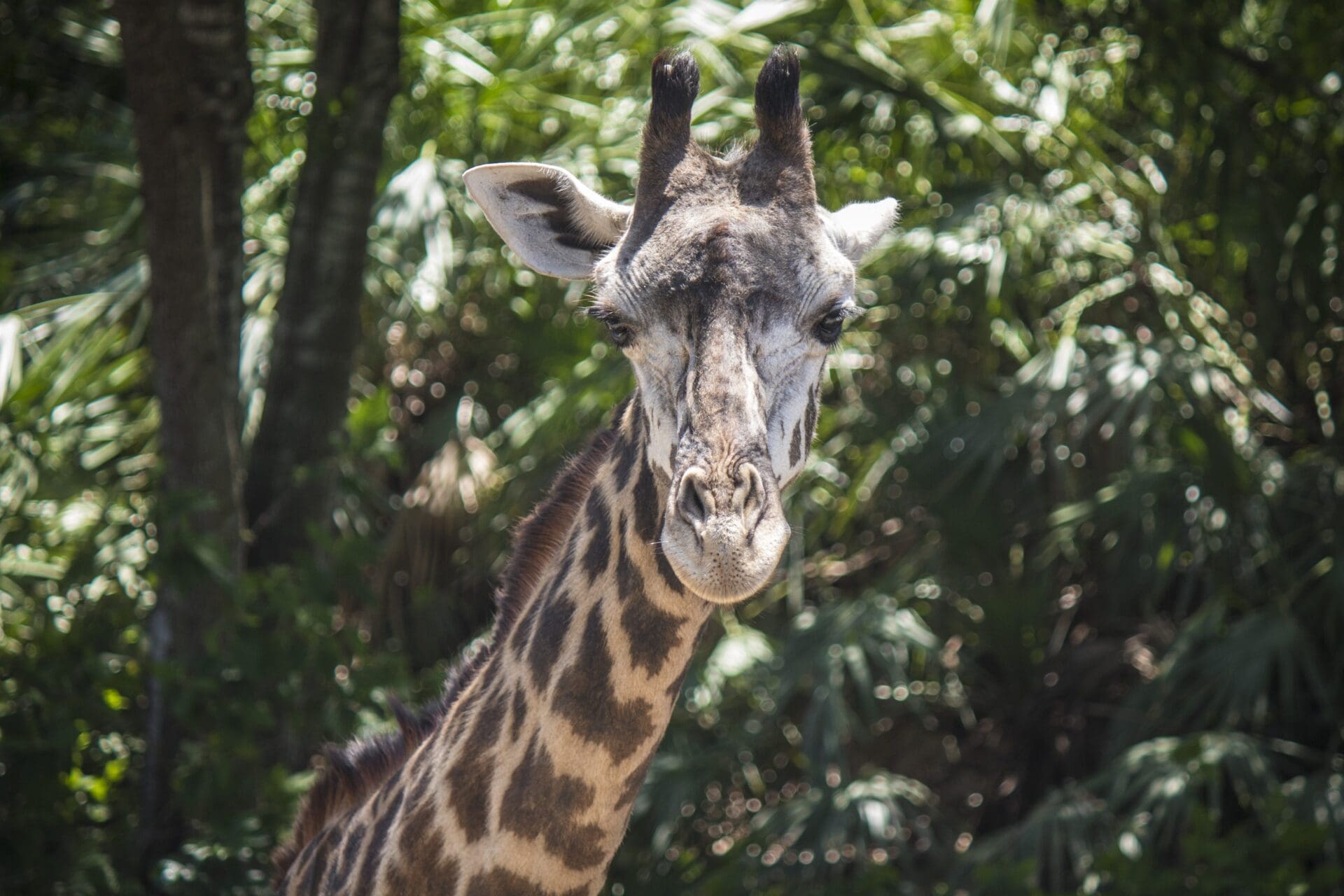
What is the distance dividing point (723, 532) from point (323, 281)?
2.68 metres

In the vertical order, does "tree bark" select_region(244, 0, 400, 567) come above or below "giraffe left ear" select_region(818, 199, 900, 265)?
below

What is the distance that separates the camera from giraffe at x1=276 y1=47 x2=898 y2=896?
1.83 m

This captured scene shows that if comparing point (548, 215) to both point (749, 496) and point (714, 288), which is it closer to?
point (714, 288)

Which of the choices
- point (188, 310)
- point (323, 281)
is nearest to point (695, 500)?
point (188, 310)

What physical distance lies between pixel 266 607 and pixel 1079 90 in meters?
4.19

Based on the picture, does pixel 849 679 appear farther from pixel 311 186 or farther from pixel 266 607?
pixel 311 186

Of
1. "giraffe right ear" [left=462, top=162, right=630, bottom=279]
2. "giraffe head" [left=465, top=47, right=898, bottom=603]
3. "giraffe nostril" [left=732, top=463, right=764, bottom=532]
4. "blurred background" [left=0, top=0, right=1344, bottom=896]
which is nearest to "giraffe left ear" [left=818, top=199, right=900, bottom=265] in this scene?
"giraffe head" [left=465, top=47, right=898, bottom=603]

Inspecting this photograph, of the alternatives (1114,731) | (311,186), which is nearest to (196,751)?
(311,186)

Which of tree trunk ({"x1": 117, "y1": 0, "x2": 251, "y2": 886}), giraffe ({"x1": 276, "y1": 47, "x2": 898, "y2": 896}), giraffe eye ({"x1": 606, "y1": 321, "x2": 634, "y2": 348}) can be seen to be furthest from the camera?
tree trunk ({"x1": 117, "y1": 0, "x2": 251, "y2": 886})

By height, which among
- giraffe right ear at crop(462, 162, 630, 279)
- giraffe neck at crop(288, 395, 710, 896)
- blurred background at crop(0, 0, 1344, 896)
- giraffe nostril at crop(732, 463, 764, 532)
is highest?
giraffe nostril at crop(732, 463, 764, 532)

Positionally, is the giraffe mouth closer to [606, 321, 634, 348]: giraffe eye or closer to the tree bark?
[606, 321, 634, 348]: giraffe eye

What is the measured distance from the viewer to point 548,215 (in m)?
2.34

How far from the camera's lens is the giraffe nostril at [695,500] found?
166 centimetres

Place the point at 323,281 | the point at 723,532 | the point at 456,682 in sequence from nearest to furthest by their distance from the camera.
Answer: the point at 723,532
the point at 456,682
the point at 323,281
